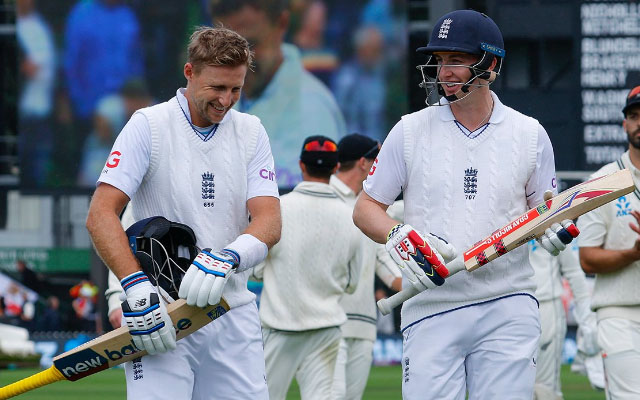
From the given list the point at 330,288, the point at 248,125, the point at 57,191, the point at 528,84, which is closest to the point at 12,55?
the point at 57,191

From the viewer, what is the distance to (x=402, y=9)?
19.2m

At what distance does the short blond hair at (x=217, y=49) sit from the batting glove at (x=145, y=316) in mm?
904

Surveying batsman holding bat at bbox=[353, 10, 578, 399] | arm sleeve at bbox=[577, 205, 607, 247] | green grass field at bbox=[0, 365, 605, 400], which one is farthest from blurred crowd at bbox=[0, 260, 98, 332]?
batsman holding bat at bbox=[353, 10, 578, 399]

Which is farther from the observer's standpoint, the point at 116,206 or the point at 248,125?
the point at 248,125

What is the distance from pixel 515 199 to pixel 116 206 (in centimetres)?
173

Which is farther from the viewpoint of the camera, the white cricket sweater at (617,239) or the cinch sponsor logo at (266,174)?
the white cricket sweater at (617,239)

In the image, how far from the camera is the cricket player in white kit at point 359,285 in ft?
29.4

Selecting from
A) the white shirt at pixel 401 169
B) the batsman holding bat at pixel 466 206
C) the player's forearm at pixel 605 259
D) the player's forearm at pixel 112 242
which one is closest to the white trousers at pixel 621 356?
the player's forearm at pixel 605 259

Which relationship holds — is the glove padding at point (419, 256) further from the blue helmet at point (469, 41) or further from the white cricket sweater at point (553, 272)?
the white cricket sweater at point (553, 272)

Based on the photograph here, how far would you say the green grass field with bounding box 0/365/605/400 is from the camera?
509 inches

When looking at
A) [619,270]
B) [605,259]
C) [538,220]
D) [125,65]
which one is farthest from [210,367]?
[125,65]

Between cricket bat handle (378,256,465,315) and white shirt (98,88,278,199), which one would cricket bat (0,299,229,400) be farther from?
cricket bat handle (378,256,465,315)

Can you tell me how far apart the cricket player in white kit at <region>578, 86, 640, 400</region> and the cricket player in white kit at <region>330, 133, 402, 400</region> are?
192 centimetres

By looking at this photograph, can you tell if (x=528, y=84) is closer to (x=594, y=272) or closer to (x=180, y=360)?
(x=594, y=272)
